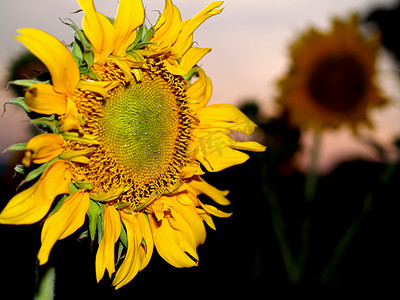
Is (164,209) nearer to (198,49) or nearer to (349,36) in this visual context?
(198,49)

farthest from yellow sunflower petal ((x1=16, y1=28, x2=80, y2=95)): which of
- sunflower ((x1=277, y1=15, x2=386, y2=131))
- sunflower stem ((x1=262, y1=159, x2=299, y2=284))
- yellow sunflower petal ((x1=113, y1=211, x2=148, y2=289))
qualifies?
sunflower ((x1=277, y1=15, x2=386, y2=131))

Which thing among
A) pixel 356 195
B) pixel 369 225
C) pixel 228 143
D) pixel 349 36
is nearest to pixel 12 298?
pixel 228 143

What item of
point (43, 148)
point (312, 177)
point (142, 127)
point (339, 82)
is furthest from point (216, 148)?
point (339, 82)

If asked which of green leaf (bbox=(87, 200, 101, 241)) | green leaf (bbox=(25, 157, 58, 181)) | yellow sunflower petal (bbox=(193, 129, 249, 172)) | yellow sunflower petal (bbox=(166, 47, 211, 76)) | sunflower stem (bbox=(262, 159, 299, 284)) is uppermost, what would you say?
yellow sunflower petal (bbox=(166, 47, 211, 76))

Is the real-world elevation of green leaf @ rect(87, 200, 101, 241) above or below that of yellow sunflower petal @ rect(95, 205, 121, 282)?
above

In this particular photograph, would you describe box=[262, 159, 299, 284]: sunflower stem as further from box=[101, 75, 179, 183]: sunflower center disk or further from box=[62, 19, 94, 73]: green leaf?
box=[62, 19, 94, 73]: green leaf

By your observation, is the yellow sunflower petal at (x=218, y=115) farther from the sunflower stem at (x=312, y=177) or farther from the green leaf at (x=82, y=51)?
the sunflower stem at (x=312, y=177)
